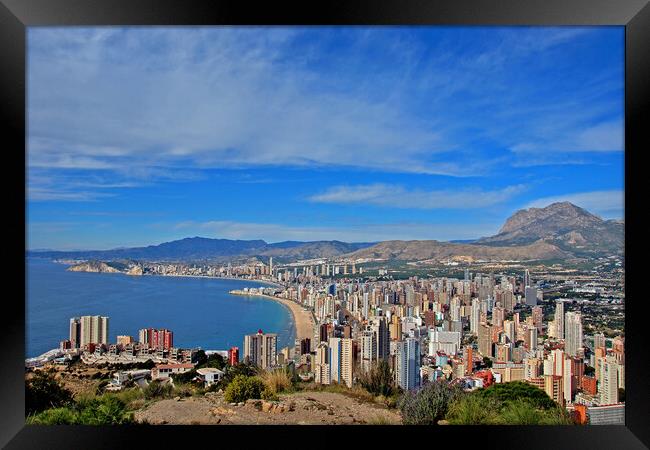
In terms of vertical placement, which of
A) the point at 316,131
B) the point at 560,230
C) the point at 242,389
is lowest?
the point at 242,389

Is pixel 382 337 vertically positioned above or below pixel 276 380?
above

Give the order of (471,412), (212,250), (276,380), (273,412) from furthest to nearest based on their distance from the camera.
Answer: (212,250)
(276,380)
(273,412)
(471,412)

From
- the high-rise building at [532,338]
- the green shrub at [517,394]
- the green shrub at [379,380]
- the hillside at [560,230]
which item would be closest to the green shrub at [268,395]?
the green shrub at [379,380]

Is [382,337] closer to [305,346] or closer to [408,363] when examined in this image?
[408,363]

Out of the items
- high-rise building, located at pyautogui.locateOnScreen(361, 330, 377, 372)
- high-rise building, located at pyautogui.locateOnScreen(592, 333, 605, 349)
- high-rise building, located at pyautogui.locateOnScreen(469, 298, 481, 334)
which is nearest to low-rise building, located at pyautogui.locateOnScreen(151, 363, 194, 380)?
high-rise building, located at pyautogui.locateOnScreen(361, 330, 377, 372)

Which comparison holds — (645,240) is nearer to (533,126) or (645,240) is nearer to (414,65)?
(533,126)

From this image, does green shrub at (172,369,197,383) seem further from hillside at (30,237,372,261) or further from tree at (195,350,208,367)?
hillside at (30,237,372,261)

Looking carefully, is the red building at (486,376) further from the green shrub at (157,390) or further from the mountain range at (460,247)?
the green shrub at (157,390)

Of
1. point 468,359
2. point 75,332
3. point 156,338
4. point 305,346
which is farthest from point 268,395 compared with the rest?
point 75,332
